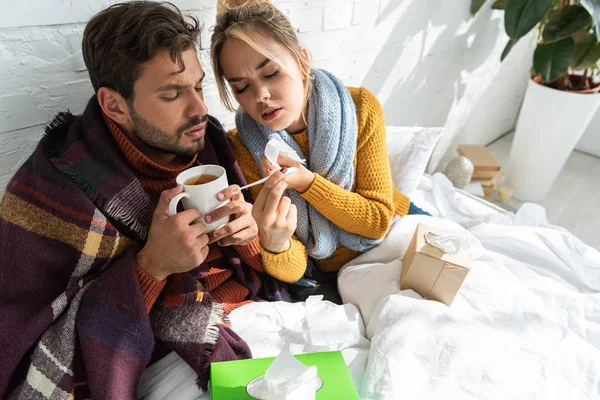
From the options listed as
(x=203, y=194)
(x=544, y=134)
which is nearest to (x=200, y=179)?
(x=203, y=194)

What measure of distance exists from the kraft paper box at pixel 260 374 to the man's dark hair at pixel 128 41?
57cm

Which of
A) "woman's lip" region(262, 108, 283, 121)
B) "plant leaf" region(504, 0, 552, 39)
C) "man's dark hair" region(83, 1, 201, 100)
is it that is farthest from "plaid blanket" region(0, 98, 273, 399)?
"plant leaf" region(504, 0, 552, 39)

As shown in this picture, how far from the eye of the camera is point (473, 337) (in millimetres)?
942

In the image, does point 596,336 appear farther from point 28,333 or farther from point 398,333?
point 28,333

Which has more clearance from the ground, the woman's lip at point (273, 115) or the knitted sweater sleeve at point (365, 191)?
the woman's lip at point (273, 115)

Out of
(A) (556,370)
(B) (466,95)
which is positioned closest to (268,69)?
(A) (556,370)

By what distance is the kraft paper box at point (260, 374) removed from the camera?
29.0 inches

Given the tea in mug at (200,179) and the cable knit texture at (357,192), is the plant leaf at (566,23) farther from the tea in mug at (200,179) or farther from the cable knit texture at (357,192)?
the tea in mug at (200,179)

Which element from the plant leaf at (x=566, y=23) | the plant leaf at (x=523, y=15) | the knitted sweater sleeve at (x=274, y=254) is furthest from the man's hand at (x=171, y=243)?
the plant leaf at (x=566, y=23)

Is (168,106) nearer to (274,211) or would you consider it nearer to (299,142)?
(274,211)

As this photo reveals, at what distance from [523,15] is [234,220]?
153 centimetres

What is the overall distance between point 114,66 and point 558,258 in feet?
4.23

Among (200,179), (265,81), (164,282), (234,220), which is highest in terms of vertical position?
(265,81)

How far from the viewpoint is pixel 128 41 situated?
2.65 feet
